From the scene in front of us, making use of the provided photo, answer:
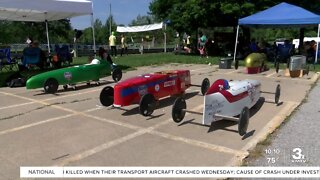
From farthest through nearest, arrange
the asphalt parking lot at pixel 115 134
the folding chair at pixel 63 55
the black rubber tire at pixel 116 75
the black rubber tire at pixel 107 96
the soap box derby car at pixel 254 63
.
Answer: the folding chair at pixel 63 55, the soap box derby car at pixel 254 63, the black rubber tire at pixel 116 75, the black rubber tire at pixel 107 96, the asphalt parking lot at pixel 115 134

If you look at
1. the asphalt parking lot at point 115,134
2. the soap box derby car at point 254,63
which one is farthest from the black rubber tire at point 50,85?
the soap box derby car at point 254,63

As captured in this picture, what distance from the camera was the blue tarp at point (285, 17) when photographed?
16.8m

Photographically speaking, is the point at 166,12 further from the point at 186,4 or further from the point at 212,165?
the point at 212,165

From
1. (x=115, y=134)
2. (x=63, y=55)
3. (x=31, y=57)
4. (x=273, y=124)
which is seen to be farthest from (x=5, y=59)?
(x=273, y=124)

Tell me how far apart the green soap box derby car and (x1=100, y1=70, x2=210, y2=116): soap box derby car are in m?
2.90

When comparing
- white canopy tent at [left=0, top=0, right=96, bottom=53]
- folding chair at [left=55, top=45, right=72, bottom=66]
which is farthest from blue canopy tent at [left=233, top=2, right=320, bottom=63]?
folding chair at [left=55, top=45, right=72, bottom=66]

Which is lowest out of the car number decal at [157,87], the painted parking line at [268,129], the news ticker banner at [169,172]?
the news ticker banner at [169,172]

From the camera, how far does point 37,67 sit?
16.8 metres

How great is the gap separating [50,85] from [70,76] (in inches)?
30.5

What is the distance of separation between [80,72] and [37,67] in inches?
247

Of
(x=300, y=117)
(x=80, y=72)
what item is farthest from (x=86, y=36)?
(x=300, y=117)

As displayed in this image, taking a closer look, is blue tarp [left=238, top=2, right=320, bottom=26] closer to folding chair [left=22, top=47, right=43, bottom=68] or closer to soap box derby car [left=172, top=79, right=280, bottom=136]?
soap box derby car [left=172, top=79, right=280, bottom=136]

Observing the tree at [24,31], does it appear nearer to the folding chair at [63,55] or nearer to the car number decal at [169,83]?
the folding chair at [63,55]

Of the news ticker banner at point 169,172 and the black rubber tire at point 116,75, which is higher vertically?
the black rubber tire at point 116,75
